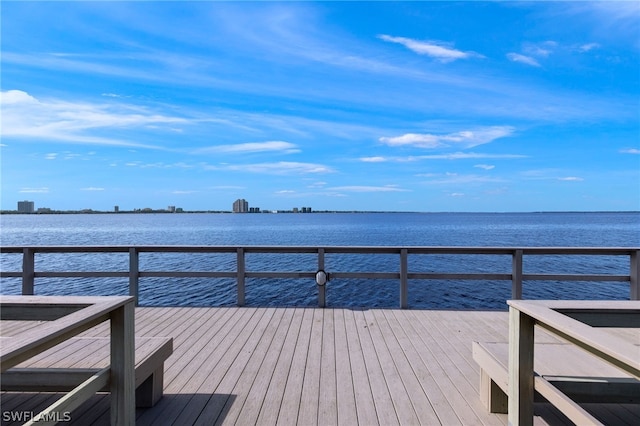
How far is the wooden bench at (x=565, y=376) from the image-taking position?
5.56ft

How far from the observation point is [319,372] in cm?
261

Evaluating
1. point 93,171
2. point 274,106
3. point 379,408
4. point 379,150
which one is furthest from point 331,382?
point 93,171

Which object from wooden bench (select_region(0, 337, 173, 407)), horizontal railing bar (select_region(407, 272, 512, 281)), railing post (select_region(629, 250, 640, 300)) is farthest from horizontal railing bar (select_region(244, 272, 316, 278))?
railing post (select_region(629, 250, 640, 300))

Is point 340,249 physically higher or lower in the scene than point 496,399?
higher

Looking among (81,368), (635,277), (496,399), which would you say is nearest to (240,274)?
(81,368)

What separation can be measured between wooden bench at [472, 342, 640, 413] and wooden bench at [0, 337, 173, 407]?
6.80 feet

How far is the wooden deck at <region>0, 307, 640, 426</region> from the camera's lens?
2.02 m

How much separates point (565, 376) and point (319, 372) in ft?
5.41

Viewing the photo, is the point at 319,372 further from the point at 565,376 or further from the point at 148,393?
the point at 565,376

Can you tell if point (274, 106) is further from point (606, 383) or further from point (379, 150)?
point (379, 150)

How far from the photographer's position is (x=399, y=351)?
10.0 feet

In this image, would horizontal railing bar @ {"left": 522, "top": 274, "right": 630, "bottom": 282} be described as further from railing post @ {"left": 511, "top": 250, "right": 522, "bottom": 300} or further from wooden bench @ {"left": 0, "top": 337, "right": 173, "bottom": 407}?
wooden bench @ {"left": 0, "top": 337, "right": 173, "bottom": 407}

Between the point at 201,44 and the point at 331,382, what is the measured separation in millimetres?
9466

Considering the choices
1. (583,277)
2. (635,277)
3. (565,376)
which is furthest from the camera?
(635,277)
